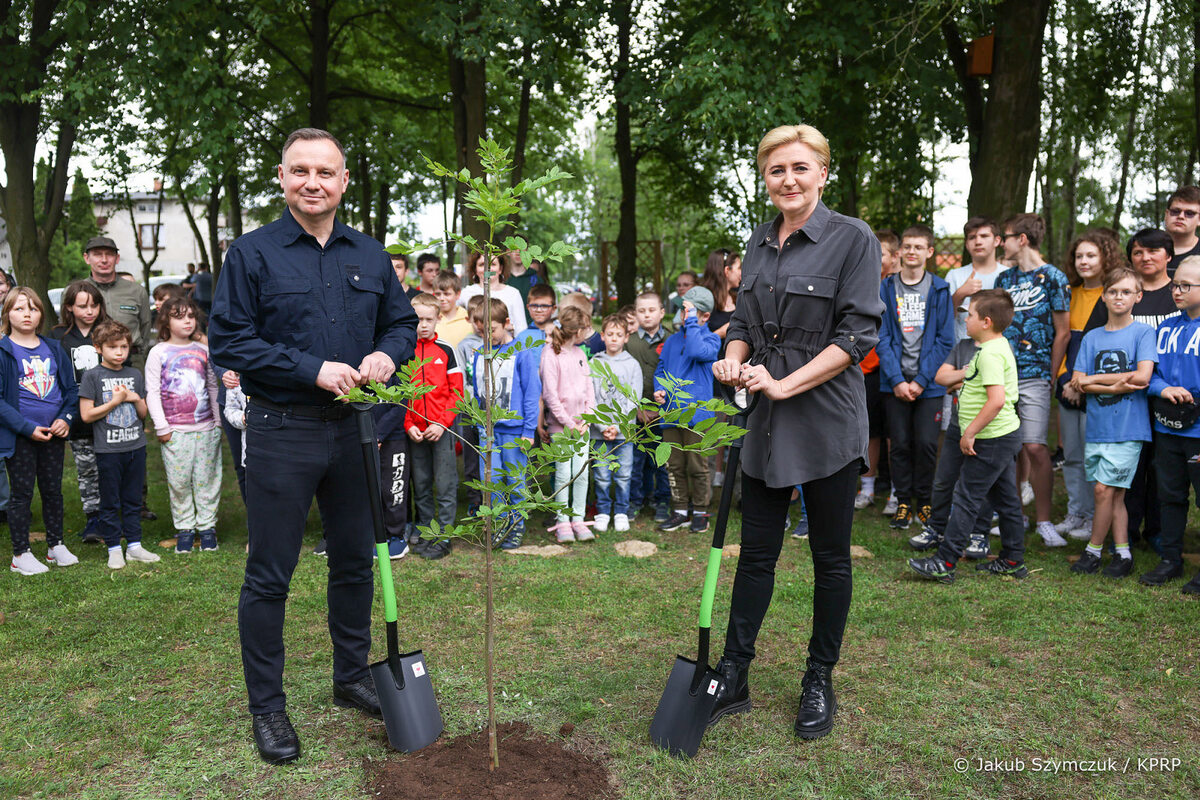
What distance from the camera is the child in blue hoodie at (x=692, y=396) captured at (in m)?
7.04

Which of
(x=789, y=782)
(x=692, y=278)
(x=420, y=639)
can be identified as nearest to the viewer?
(x=789, y=782)

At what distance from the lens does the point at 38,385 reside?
614 cm

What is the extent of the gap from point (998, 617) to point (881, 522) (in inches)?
87.4

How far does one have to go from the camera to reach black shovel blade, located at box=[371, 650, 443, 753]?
3.40 meters

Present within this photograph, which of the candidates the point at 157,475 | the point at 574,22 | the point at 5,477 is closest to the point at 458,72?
the point at 574,22

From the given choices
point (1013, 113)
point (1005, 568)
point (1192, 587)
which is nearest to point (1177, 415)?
point (1192, 587)

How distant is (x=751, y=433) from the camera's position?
11.8 feet

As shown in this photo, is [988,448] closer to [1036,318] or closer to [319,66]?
[1036,318]

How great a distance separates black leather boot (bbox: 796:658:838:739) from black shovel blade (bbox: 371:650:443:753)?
148 cm

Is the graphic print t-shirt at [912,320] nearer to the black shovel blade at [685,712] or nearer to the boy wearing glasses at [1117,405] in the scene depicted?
the boy wearing glasses at [1117,405]

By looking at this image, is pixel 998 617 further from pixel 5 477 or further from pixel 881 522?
pixel 5 477

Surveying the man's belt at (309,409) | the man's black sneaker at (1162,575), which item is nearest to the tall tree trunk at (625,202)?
the man's black sneaker at (1162,575)

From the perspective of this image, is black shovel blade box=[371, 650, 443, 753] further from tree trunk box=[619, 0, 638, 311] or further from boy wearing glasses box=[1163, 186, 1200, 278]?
tree trunk box=[619, 0, 638, 311]

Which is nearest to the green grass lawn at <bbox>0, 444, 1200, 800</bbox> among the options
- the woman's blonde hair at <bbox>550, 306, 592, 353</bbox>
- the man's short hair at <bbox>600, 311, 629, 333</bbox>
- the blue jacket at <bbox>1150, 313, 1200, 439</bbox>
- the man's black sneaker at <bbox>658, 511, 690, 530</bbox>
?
the man's black sneaker at <bbox>658, 511, 690, 530</bbox>
